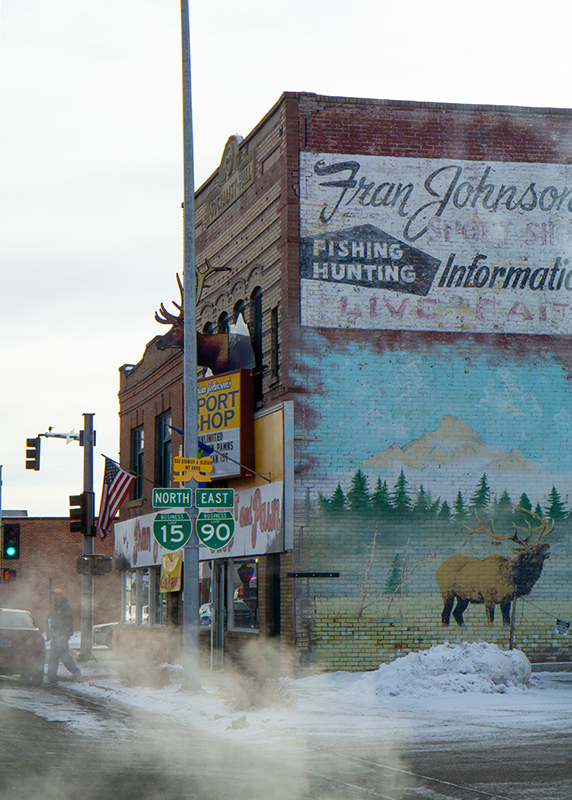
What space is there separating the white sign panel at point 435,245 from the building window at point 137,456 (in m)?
12.7

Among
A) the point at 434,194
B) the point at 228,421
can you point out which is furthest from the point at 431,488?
the point at 434,194

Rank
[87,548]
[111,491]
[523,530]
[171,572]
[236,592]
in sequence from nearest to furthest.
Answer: [523,530], [236,592], [171,572], [111,491], [87,548]

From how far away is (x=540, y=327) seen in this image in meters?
20.1

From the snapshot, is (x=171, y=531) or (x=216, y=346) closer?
(x=171, y=531)

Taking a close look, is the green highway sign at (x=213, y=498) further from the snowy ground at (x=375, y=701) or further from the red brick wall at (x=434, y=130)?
the red brick wall at (x=434, y=130)

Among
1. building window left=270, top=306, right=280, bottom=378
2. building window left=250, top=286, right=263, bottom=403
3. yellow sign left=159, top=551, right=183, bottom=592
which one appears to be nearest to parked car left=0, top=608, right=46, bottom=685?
yellow sign left=159, top=551, right=183, bottom=592

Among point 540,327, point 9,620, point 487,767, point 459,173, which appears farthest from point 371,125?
point 487,767

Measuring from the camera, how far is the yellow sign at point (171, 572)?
24781 millimetres

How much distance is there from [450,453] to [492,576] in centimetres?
243

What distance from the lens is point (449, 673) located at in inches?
623

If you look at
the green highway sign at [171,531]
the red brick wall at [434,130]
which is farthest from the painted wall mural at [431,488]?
the red brick wall at [434,130]

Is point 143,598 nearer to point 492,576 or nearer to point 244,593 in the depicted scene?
point 244,593

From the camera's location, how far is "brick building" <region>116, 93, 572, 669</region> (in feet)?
61.5

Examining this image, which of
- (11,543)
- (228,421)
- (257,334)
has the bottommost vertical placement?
(11,543)
